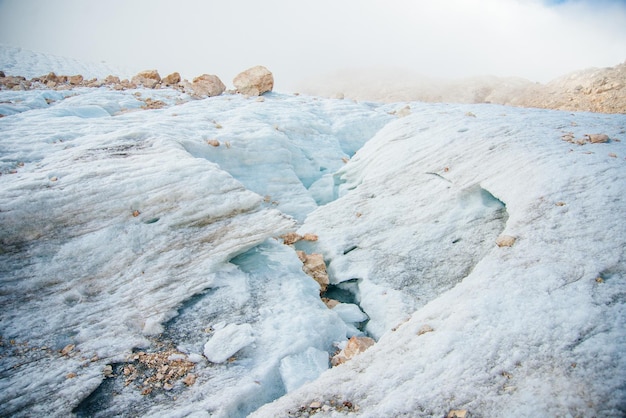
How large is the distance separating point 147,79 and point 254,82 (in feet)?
17.0

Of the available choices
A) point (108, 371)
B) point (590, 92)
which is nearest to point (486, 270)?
point (108, 371)

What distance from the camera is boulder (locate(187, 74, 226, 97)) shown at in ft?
46.2

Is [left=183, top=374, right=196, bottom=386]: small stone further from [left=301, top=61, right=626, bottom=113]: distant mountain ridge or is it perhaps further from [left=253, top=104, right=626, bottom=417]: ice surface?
[left=301, top=61, right=626, bottom=113]: distant mountain ridge

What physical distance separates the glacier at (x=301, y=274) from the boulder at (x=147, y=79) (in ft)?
18.5

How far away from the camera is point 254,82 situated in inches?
574

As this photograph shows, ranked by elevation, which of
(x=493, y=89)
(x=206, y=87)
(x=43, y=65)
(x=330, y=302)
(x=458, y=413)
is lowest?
(x=330, y=302)

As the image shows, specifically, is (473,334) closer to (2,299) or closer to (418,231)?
(418,231)

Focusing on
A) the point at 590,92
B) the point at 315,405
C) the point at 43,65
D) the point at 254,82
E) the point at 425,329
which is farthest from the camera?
the point at 590,92

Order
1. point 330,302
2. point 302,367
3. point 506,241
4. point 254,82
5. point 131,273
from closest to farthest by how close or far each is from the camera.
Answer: point 302,367 → point 506,241 → point 131,273 → point 330,302 → point 254,82

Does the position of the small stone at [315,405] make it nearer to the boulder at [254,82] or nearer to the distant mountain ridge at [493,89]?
the boulder at [254,82]

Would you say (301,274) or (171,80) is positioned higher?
(171,80)

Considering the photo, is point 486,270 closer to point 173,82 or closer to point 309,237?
point 309,237

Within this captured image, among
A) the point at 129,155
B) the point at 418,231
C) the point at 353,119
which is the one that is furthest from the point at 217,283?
the point at 353,119

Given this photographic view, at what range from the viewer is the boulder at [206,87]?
46.2 ft
